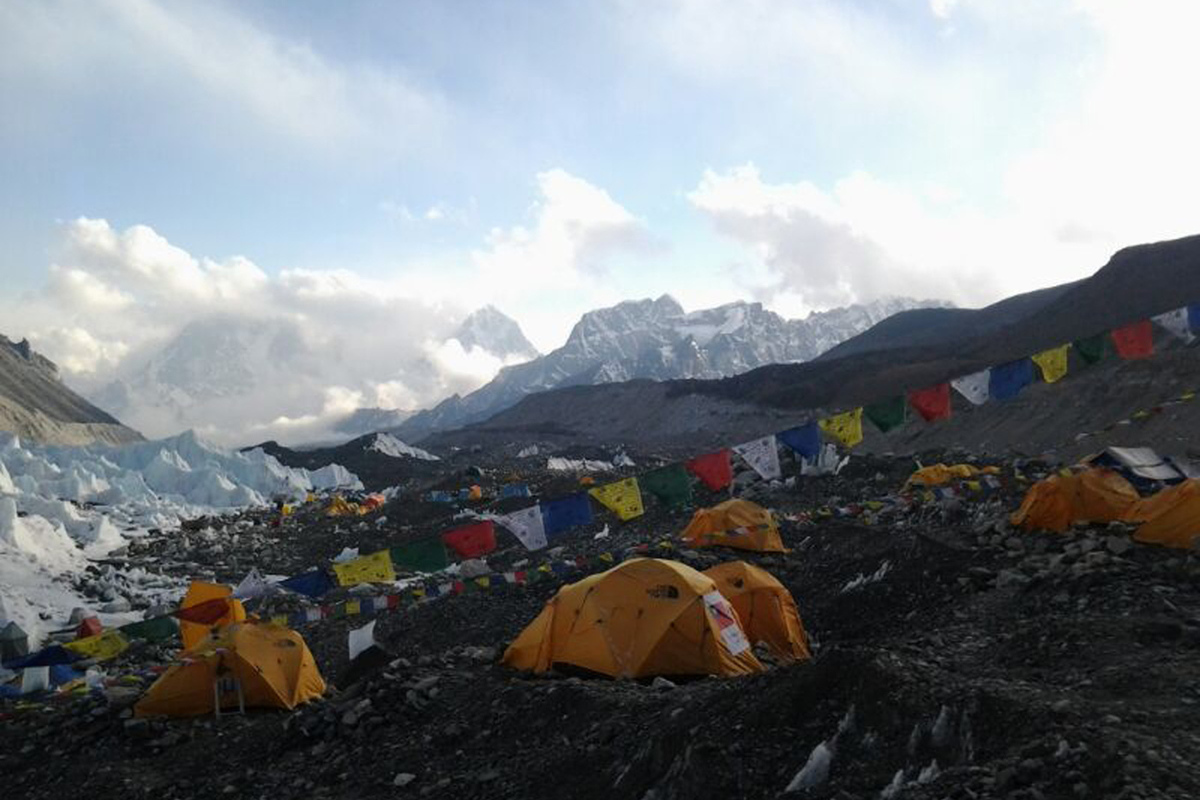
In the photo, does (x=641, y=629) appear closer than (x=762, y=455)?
Yes

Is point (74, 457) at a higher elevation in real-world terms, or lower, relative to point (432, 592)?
higher

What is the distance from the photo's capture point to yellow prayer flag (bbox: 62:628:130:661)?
1298 centimetres

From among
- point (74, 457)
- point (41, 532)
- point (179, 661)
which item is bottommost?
point (179, 661)

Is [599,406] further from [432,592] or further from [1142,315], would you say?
[432,592]

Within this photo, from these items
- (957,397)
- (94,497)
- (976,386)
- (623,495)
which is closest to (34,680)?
(623,495)

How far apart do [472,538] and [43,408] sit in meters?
143

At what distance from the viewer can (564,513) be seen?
15938mm

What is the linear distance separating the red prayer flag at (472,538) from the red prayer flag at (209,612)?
14.3 feet

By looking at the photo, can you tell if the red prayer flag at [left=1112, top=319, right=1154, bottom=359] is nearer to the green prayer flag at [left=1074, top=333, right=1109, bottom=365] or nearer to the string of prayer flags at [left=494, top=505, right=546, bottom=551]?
the green prayer flag at [left=1074, top=333, right=1109, bottom=365]

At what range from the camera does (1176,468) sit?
55.8ft

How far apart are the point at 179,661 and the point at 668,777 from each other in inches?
309

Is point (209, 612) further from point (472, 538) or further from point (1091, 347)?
point (1091, 347)

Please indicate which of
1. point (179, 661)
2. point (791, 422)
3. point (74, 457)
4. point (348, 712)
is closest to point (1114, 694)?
point (348, 712)

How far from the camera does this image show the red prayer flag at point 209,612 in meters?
15.4
